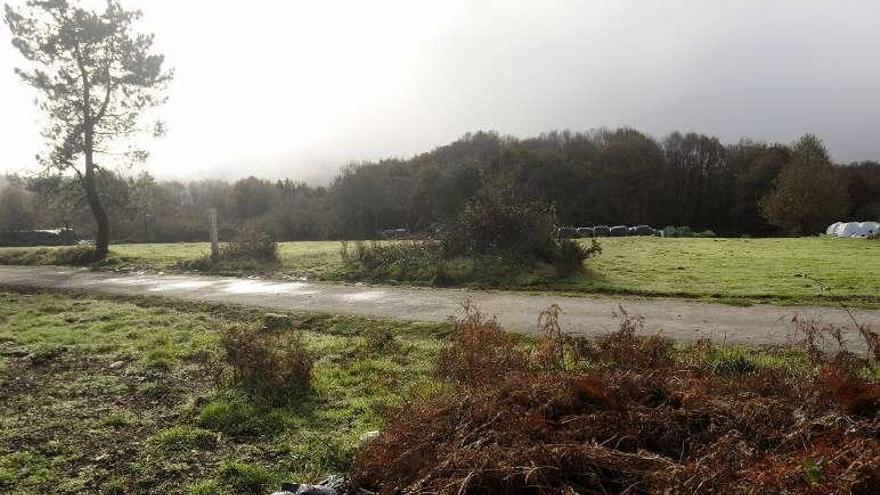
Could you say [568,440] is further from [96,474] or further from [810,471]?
[96,474]

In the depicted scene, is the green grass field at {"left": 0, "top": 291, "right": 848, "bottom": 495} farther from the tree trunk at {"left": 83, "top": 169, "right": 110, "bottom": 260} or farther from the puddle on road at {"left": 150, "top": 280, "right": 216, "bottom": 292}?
the tree trunk at {"left": 83, "top": 169, "right": 110, "bottom": 260}

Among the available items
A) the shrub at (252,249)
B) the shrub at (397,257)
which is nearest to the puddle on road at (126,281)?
the shrub at (252,249)

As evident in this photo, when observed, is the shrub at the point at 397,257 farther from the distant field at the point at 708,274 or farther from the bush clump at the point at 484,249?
the distant field at the point at 708,274

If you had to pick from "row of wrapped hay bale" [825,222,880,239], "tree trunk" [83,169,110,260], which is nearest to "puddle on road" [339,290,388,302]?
"tree trunk" [83,169,110,260]

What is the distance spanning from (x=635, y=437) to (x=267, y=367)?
15.6 feet

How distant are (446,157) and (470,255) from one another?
62936mm

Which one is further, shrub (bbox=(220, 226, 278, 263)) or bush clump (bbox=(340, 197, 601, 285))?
shrub (bbox=(220, 226, 278, 263))

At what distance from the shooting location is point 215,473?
Result: 5.04 m

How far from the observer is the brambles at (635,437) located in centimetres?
307

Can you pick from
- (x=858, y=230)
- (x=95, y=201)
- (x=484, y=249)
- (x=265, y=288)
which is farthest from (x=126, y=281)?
(x=858, y=230)

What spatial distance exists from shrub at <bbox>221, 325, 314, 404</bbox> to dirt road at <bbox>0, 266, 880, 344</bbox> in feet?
11.8

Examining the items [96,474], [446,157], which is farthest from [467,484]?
[446,157]

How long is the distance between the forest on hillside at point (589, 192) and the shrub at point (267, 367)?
115 feet

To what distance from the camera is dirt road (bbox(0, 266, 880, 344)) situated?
9305 millimetres
